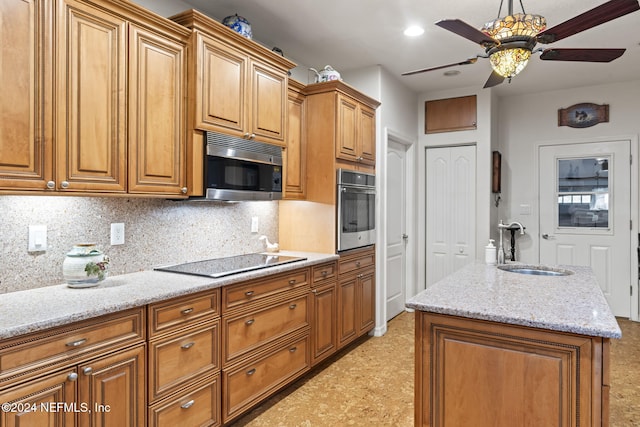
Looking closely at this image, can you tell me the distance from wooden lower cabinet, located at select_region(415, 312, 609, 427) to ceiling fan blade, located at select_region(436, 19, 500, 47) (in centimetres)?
132

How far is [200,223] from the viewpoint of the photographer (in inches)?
111

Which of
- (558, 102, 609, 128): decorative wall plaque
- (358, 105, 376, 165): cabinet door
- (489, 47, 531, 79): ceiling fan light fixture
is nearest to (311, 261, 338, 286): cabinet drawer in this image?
(358, 105, 376, 165): cabinet door

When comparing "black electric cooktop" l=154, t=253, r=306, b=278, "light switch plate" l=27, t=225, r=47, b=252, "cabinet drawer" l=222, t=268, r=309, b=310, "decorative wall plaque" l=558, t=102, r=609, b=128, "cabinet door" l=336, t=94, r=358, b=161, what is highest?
"decorative wall plaque" l=558, t=102, r=609, b=128

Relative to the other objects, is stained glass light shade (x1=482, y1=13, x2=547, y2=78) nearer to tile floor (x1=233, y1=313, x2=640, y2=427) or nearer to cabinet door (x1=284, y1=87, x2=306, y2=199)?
cabinet door (x1=284, y1=87, x2=306, y2=199)

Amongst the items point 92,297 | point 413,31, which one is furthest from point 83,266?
point 413,31

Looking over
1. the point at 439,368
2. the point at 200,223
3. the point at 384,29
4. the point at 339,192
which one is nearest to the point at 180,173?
the point at 200,223

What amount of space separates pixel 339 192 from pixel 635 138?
3.59 m

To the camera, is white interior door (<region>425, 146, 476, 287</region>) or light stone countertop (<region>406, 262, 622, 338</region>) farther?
white interior door (<region>425, 146, 476, 287</region>)

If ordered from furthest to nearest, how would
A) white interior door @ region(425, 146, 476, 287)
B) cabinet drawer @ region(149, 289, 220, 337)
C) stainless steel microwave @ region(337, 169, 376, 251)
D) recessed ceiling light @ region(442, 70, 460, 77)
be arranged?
white interior door @ region(425, 146, 476, 287), recessed ceiling light @ region(442, 70, 460, 77), stainless steel microwave @ region(337, 169, 376, 251), cabinet drawer @ region(149, 289, 220, 337)

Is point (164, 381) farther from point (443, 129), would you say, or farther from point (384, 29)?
point (443, 129)

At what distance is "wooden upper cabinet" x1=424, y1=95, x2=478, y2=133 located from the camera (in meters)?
4.64

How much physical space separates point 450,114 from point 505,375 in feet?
12.2

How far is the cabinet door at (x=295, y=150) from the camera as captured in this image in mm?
3287

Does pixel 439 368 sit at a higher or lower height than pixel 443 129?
lower
